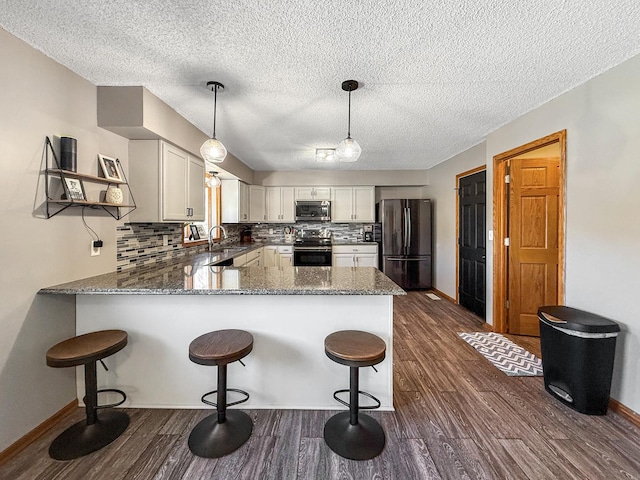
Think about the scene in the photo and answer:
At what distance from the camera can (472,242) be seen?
3.77 meters

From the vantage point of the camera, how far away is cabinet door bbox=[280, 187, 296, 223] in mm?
5305

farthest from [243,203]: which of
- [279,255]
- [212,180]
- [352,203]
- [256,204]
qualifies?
[352,203]

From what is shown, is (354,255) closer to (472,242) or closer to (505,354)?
(472,242)

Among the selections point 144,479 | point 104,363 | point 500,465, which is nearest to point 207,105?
point 104,363

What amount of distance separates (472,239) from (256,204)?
3654mm

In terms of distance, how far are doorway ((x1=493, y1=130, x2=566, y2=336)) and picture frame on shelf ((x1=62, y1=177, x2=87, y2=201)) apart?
3.81 metres

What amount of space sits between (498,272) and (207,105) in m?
3.46

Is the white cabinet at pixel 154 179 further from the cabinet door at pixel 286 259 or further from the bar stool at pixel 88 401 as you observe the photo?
the cabinet door at pixel 286 259

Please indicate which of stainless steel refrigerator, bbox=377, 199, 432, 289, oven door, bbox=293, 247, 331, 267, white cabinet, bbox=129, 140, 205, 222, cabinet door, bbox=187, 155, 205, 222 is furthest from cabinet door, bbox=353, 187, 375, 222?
white cabinet, bbox=129, 140, 205, 222

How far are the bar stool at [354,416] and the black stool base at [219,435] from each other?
1.66ft

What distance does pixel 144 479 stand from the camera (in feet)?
4.53

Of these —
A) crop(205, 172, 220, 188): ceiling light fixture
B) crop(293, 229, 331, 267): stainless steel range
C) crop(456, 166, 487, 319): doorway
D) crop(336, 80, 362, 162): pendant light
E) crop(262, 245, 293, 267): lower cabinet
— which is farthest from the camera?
crop(262, 245, 293, 267): lower cabinet

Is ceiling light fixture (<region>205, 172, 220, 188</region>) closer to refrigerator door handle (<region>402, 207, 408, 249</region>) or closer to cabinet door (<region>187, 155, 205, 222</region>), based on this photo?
cabinet door (<region>187, 155, 205, 222</region>)

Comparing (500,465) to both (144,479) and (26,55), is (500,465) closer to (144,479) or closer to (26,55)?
(144,479)
